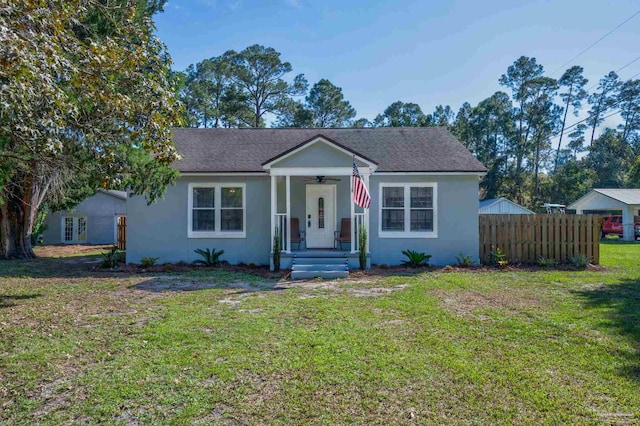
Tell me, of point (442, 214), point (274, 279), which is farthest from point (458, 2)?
point (274, 279)

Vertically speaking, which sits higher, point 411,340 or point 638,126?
point 638,126

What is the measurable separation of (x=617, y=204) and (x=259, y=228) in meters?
28.1

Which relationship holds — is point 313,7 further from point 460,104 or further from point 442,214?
point 460,104

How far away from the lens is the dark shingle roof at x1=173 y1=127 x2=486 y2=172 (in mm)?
12797

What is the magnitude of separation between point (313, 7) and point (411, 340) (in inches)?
421

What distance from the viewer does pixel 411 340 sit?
17.0ft

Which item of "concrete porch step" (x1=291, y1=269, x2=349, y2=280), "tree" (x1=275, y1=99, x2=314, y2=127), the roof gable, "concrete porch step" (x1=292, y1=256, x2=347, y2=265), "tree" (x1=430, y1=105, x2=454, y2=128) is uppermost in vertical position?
"tree" (x1=430, y1=105, x2=454, y2=128)

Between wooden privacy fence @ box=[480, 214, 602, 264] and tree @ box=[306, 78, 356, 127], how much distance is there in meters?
29.3

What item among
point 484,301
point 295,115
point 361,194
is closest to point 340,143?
point 361,194

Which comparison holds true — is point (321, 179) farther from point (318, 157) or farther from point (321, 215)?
point (318, 157)

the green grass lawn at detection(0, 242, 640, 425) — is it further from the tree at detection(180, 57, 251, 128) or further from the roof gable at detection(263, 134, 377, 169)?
the tree at detection(180, 57, 251, 128)

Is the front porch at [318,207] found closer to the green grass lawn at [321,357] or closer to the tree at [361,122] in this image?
the green grass lawn at [321,357]

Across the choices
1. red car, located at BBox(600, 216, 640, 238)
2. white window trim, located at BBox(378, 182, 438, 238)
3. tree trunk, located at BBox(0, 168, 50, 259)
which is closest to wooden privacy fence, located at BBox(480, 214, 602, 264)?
white window trim, located at BBox(378, 182, 438, 238)

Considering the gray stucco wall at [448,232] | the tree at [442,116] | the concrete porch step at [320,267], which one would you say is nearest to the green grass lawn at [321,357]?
the concrete porch step at [320,267]
